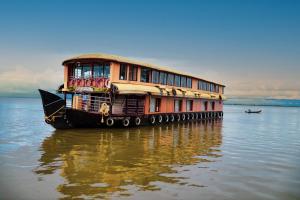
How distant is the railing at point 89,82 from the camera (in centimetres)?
2302

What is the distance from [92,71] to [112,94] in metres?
2.76

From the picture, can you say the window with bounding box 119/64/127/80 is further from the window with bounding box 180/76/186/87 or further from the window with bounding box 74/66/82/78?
the window with bounding box 180/76/186/87

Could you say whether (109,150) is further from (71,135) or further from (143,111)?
(143,111)

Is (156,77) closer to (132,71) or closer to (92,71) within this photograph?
(132,71)

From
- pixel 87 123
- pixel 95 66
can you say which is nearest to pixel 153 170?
pixel 87 123

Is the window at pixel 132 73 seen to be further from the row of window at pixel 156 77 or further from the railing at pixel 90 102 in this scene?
the railing at pixel 90 102

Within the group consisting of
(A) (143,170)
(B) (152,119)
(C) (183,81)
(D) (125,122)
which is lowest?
(A) (143,170)

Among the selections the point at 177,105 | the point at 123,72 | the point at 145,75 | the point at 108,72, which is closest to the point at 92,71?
the point at 108,72

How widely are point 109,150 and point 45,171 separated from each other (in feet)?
15.9

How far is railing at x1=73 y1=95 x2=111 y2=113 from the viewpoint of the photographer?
2324cm

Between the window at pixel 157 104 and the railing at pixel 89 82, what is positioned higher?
the railing at pixel 89 82

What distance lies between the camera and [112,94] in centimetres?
2325

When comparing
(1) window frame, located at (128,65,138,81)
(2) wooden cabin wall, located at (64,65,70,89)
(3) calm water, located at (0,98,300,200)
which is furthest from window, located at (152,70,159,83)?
(3) calm water, located at (0,98,300,200)

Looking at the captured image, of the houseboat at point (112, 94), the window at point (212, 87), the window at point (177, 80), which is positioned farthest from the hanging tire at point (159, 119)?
the window at point (212, 87)
